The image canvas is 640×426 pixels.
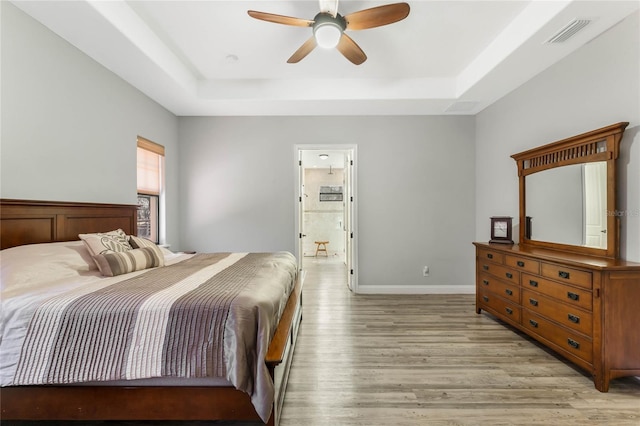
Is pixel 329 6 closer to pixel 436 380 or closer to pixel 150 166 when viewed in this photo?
pixel 436 380

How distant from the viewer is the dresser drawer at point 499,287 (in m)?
2.73

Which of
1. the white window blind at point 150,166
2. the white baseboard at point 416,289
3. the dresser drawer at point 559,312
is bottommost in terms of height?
the white baseboard at point 416,289

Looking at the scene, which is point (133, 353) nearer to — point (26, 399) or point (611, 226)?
point (26, 399)

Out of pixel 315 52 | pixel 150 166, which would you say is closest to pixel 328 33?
pixel 315 52

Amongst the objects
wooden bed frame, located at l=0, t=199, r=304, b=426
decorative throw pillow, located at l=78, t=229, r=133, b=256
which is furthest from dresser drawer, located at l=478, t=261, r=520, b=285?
decorative throw pillow, located at l=78, t=229, r=133, b=256

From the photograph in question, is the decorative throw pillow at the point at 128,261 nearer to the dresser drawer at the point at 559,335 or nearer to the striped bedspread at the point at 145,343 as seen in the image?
the striped bedspread at the point at 145,343

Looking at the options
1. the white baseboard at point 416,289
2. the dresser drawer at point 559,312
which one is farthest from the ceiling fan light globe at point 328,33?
the white baseboard at point 416,289

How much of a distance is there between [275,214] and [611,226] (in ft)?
11.8

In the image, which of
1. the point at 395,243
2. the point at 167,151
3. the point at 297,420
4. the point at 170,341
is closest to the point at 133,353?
the point at 170,341

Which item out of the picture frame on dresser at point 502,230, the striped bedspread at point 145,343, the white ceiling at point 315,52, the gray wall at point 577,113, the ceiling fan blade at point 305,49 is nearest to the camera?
the striped bedspread at point 145,343

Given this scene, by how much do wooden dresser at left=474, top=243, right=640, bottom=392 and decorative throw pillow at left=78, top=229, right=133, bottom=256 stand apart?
3418mm

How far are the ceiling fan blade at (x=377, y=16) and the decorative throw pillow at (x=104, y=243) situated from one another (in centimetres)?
244

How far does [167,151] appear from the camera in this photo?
3945mm

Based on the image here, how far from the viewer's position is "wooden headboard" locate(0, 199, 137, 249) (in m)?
1.87
